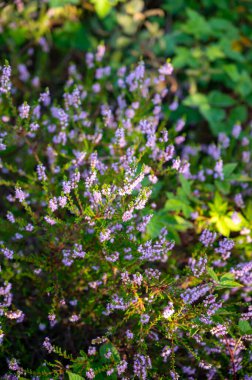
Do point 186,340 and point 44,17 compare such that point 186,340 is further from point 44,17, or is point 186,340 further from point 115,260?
point 44,17

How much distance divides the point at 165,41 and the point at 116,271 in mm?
2585

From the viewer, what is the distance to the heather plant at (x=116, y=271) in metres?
2.07

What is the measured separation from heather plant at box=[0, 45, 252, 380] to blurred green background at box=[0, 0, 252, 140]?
3.92 ft

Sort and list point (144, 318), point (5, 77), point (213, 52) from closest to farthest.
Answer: point (144, 318), point (5, 77), point (213, 52)

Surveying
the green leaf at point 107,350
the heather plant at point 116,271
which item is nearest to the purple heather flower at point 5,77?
the heather plant at point 116,271

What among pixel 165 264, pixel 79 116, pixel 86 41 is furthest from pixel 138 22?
pixel 165 264

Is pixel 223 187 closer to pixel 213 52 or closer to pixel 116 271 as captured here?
pixel 116 271

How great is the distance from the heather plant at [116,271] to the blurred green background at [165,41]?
3.92 feet

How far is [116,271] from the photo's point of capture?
2393mm

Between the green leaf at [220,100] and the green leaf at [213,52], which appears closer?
the green leaf at [213,52]

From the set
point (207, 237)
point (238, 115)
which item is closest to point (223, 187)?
point (207, 237)

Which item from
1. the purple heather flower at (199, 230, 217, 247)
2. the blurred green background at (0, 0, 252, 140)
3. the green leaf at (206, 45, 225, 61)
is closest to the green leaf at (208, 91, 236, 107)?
the blurred green background at (0, 0, 252, 140)

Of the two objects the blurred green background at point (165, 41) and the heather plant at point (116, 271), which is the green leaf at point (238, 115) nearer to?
the blurred green background at point (165, 41)

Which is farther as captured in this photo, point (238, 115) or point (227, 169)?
point (238, 115)
